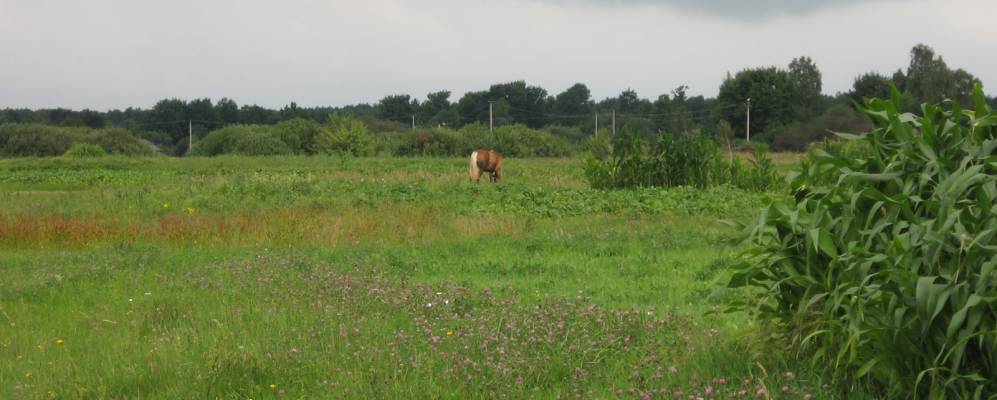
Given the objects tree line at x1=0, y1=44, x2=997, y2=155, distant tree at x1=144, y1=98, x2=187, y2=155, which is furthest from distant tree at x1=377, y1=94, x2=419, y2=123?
distant tree at x1=144, y1=98, x2=187, y2=155

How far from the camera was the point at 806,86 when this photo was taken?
292 feet

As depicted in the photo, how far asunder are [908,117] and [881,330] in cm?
135

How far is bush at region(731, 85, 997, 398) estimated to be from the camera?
183 inches

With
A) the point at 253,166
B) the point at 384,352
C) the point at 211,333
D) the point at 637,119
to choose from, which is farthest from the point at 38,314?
the point at 637,119

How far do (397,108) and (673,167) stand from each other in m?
90.7

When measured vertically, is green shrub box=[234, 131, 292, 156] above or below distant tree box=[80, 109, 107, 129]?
below

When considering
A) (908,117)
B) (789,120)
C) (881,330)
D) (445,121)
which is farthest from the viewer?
(445,121)

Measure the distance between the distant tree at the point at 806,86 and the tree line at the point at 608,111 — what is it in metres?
0.10

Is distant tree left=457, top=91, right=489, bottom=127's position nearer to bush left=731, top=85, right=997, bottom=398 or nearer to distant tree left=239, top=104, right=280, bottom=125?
distant tree left=239, top=104, right=280, bottom=125

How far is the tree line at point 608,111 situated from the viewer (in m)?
70.9

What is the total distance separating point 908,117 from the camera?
17.7 ft

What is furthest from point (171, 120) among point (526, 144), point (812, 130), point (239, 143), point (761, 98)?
point (812, 130)

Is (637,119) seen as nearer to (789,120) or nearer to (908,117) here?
(789,120)

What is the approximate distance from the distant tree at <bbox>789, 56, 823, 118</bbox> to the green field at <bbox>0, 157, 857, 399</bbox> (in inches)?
2602
